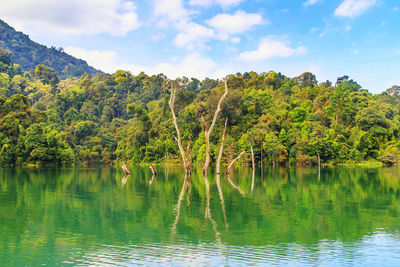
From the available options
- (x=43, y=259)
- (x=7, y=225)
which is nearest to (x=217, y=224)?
(x=43, y=259)

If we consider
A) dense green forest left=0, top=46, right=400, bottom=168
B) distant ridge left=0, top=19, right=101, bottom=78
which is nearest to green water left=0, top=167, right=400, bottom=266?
dense green forest left=0, top=46, right=400, bottom=168

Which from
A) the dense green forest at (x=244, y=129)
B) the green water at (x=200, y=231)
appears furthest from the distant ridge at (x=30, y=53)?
the green water at (x=200, y=231)

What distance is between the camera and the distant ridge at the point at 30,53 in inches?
6658

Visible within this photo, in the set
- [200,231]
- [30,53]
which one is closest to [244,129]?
[200,231]

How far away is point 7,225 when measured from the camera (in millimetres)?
9867

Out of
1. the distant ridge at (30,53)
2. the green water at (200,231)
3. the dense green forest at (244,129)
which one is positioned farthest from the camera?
the distant ridge at (30,53)

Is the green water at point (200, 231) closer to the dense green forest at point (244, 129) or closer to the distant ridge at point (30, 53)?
the dense green forest at point (244, 129)

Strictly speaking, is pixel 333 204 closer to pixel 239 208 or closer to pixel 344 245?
pixel 239 208

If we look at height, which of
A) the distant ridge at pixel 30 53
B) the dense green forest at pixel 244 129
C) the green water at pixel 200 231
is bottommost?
the green water at pixel 200 231

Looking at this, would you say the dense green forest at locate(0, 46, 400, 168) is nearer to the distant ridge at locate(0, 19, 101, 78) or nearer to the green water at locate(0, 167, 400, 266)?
the green water at locate(0, 167, 400, 266)

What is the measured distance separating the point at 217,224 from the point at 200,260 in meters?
3.06

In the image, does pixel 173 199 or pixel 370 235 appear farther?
pixel 173 199

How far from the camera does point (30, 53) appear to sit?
175m

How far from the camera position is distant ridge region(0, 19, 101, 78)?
555 feet
